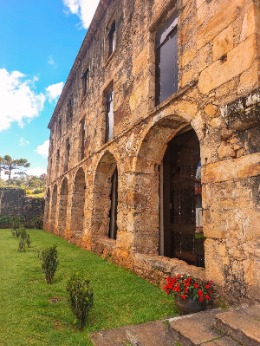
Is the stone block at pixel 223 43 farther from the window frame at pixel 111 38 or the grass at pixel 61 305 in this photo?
the window frame at pixel 111 38

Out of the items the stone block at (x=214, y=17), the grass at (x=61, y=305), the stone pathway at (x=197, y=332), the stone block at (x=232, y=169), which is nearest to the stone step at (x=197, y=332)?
the stone pathway at (x=197, y=332)

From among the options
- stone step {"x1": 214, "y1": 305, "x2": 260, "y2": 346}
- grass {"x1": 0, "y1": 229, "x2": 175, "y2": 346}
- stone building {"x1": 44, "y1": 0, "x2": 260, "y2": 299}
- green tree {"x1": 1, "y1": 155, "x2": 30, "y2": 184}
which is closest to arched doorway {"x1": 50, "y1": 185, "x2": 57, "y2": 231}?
stone building {"x1": 44, "y1": 0, "x2": 260, "y2": 299}

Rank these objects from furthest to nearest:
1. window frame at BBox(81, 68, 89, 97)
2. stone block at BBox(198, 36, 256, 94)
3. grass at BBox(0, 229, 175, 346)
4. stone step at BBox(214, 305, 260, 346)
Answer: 1. window frame at BBox(81, 68, 89, 97)
2. stone block at BBox(198, 36, 256, 94)
3. grass at BBox(0, 229, 175, 346)
4. stone step at BBox(214, 305, 260, 346)

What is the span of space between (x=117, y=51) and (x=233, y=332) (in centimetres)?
791

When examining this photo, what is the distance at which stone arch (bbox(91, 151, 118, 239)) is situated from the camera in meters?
8.38

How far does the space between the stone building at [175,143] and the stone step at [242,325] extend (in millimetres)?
436

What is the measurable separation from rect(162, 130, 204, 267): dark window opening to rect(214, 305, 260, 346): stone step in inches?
117

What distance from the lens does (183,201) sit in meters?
5.95

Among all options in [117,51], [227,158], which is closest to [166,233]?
[227,158]

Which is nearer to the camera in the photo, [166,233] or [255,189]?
[255,189]

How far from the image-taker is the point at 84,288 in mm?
3117

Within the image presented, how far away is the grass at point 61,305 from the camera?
2826 mm

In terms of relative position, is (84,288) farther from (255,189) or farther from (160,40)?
(160,40)

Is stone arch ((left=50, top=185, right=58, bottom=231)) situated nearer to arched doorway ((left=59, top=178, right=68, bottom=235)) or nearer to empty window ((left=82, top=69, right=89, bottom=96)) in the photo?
arched doorway ((left=59, top=178, right=68, bottom=235))
